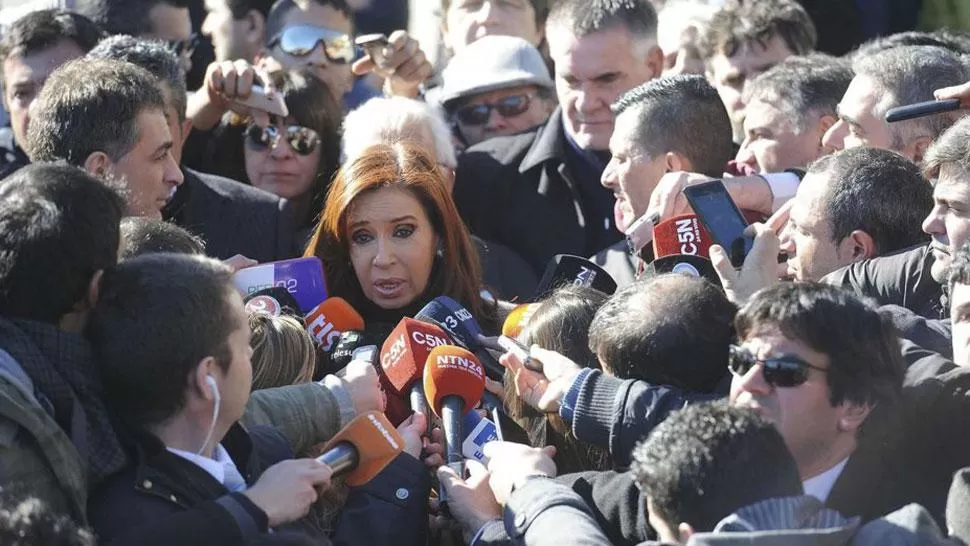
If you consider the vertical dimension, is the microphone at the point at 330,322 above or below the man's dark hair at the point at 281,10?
below

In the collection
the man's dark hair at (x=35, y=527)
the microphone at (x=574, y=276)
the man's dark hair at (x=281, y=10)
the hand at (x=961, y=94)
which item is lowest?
the microphone at (x=574, y=276)

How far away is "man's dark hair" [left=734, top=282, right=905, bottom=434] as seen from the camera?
3.48m

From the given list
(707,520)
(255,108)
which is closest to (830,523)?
(707,520)

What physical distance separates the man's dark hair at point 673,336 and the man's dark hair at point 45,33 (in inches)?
134

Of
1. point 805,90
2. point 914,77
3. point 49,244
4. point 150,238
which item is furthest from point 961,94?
point 49,244

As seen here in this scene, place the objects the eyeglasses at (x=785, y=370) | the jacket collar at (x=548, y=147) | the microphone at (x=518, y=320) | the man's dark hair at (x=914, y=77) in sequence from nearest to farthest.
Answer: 1. the eyeglasses at (x=785, y=370)
2. the microphone at (x=518, y=320)
3. the man's dark hair at (x=914, y=77)
4. the jacket collar at (x=548, y=147)

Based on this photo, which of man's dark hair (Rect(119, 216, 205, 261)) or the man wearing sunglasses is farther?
the man wearing sunglasses

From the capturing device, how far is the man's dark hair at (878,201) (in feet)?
15.1

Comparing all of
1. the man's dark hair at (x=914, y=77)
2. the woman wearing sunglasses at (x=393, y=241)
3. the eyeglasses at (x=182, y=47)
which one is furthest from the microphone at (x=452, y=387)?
the eyeglasses at (x=182, y=47)

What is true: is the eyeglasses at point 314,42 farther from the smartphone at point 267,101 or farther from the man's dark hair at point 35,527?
the man's dark hair at point 35,527

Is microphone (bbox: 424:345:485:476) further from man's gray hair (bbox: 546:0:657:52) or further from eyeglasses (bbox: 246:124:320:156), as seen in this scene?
man's gray hair (bbox: 546:0:657:52)

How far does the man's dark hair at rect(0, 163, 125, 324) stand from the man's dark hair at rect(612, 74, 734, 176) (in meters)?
2.73

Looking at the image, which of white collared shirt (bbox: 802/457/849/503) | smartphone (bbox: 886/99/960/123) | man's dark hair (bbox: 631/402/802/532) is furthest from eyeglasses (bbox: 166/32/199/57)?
man's dark hair (bbox: 631/402/802/532)

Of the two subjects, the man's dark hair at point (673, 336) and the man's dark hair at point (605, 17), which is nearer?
the man's dark hair at point (673, 336)
